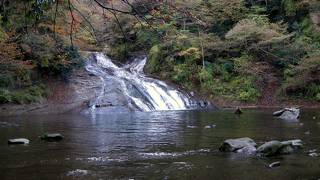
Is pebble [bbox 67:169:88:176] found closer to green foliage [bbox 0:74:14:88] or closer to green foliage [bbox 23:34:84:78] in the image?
green foliage [bbox 23:34:84:78]

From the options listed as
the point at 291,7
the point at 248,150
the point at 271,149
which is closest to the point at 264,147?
the point at 271,149

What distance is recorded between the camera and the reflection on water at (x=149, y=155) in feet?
29.2

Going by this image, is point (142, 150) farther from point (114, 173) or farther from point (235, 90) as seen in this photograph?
point (235, 90)

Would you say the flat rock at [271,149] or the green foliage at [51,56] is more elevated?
the green foliage at [51,56]

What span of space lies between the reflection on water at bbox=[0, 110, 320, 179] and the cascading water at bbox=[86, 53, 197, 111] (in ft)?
36.8

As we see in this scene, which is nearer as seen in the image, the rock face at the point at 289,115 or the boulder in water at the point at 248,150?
the boulder in water at the point at 248,150

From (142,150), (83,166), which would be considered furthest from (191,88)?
(83,166)

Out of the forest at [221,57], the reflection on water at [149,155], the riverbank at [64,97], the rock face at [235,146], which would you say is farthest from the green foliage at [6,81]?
the rock face at [235,146]

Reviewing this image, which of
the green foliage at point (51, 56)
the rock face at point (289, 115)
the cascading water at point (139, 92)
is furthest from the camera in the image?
the green foliage at point (51, 56)

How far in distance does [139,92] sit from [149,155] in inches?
773

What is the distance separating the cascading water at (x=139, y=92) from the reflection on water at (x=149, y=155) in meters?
11.2

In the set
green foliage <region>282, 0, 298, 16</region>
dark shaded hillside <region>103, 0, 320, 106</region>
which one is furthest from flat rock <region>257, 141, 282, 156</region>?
green foliage <region>282, 0, 298, 16</region>

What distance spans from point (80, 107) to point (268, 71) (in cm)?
1463

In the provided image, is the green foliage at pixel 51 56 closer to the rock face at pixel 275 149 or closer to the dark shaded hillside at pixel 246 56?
the dark shaded hillside at pixel 246 56
